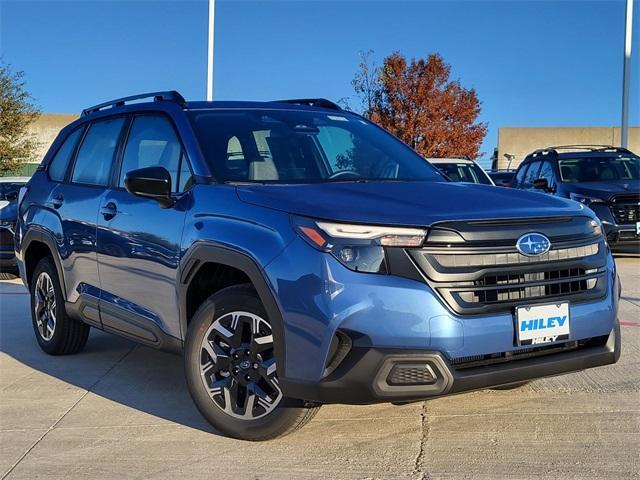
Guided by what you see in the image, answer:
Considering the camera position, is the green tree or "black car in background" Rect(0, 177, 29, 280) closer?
"black car in background" Rect(0, 177, 29, 280)

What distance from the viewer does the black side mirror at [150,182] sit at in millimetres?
4254

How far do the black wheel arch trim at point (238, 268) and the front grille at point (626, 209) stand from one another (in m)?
8.97

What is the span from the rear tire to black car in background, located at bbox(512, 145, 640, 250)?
768cm

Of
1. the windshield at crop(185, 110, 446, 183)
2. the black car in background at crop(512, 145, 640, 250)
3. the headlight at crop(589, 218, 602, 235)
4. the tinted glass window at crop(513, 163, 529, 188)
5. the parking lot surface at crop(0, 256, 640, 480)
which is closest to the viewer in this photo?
the parking lot surface at crop(0, 256, 640, 480)

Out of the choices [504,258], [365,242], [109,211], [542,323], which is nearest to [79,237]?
[109,211]

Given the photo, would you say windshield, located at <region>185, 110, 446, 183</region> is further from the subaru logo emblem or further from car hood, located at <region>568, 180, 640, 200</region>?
car hood, located at <region>568, 180, 640, 200</region>

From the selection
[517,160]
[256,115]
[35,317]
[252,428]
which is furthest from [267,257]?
[517,160]

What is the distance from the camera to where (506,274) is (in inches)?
138

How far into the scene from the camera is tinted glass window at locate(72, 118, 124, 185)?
5.38 meters

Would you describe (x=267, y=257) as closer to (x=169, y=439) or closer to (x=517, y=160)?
(x=169, y=439)

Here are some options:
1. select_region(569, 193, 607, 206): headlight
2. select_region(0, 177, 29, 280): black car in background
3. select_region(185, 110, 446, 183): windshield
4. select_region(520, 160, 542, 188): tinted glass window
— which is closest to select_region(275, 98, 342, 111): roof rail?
select_region(185, 110, 446, 183): windshield

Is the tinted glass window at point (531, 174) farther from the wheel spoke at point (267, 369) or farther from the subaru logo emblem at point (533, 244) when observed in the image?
the wheel spoke at point (267, 369)

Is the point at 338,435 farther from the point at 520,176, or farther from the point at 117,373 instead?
the point at 520,176

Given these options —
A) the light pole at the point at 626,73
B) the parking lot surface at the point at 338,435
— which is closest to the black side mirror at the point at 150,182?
the parking lot surface at the point at 338,435
